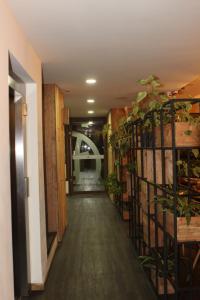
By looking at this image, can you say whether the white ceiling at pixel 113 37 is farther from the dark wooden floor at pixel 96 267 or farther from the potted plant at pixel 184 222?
the dark wooden floor at pixel 96 267

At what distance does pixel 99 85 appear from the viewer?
16.0 feet

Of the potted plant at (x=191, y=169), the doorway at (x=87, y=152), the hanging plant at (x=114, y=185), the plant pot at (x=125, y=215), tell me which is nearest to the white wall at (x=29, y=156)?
the potted plant at (x=191, y=169)

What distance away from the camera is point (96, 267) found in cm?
371

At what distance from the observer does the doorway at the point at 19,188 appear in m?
2.85

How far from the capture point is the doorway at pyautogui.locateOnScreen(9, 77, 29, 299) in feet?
9.35

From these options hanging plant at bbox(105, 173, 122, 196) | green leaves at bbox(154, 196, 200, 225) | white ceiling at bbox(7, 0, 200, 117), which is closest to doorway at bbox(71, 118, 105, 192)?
hanging plant at bbox(105, 173, 122, 196)

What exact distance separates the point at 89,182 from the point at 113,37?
7.76m

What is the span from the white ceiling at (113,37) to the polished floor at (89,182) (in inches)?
224

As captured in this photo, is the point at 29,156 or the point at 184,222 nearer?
the point at 184,222

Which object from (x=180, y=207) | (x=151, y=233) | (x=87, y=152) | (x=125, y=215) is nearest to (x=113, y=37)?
(x=180, y=207)

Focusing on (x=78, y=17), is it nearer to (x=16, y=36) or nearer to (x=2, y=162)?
(x=16, y=36)

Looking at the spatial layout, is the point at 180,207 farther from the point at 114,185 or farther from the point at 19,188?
the point at 114,185

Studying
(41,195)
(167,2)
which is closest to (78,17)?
(167,2)

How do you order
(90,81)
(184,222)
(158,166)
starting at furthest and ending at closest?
(90,81), (158,166), (184,222)
